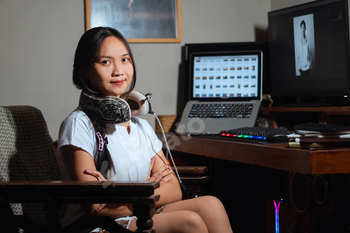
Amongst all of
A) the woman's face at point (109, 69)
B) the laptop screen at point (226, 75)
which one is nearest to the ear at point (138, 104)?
the woman's face at point (109, 69)

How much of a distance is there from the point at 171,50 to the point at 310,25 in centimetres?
83

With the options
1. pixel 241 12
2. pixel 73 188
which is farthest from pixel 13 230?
pixel 241 12

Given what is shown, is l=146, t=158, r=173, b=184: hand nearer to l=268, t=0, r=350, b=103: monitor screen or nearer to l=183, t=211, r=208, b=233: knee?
l=183, t=211, r=208, b=233: knee

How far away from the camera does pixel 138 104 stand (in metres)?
1.33

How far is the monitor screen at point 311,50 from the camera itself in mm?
1723

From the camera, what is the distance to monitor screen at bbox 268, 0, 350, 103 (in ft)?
5.65

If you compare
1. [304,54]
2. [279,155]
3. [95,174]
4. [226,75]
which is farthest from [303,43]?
[95,174]

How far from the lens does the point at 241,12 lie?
2355 mm

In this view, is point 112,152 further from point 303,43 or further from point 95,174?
point 303,43

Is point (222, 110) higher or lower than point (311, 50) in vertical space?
lower

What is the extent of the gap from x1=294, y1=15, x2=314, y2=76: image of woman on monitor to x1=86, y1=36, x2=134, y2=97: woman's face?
42.8 inches

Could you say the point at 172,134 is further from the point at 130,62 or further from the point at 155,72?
the point at 130,62

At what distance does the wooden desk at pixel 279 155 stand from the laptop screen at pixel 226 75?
0.47 m

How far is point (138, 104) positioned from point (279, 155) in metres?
0.53
